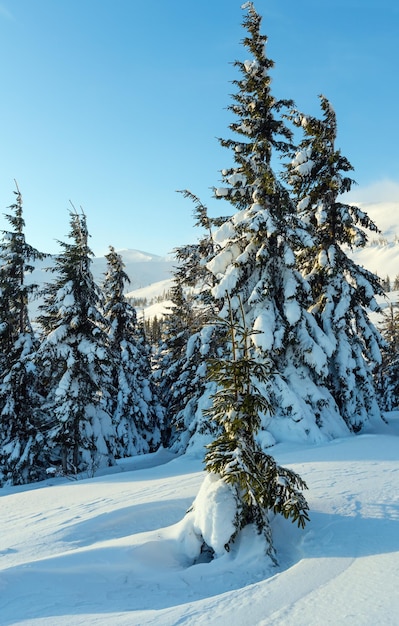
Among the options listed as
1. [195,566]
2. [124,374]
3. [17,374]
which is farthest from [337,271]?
[124,374]

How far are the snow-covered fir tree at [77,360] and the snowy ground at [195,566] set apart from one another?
7567 millimetres

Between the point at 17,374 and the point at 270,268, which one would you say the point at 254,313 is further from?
the point at 17,374

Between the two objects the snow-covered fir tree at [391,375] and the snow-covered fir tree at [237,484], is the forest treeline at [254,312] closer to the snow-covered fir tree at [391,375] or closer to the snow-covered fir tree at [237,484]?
the snow-covered fir tree at [237,484]

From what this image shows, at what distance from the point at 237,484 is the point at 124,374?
20.7 m

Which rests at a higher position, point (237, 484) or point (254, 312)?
point (254, 312)

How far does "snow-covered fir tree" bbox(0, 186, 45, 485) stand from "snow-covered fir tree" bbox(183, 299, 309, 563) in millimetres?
13584

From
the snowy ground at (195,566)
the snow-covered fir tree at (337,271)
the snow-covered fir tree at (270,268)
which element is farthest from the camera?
the snow-covered fir tree at (337,271)

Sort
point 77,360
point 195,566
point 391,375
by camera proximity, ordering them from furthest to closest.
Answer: point 391,375 < point 77,360 < point 195,566

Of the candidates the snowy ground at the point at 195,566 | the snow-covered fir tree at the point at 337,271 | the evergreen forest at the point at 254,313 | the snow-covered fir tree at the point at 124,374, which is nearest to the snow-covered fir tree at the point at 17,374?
the evergreen forest at the point at 254,313

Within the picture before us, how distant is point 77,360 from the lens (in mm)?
17000

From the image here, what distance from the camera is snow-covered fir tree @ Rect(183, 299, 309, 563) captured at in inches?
229

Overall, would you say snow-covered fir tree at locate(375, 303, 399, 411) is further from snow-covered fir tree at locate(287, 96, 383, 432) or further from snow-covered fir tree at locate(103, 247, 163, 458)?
snow-covered fir tree at locate(103, 247, 163, 458)

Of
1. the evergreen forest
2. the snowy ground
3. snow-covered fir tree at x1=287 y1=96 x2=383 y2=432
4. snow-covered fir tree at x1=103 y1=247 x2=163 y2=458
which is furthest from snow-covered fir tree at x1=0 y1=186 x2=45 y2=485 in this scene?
snow-covered fir tree at x1=287 y1=96 x2=383 y2=432

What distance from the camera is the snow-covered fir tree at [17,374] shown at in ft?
Answer: 59.6
